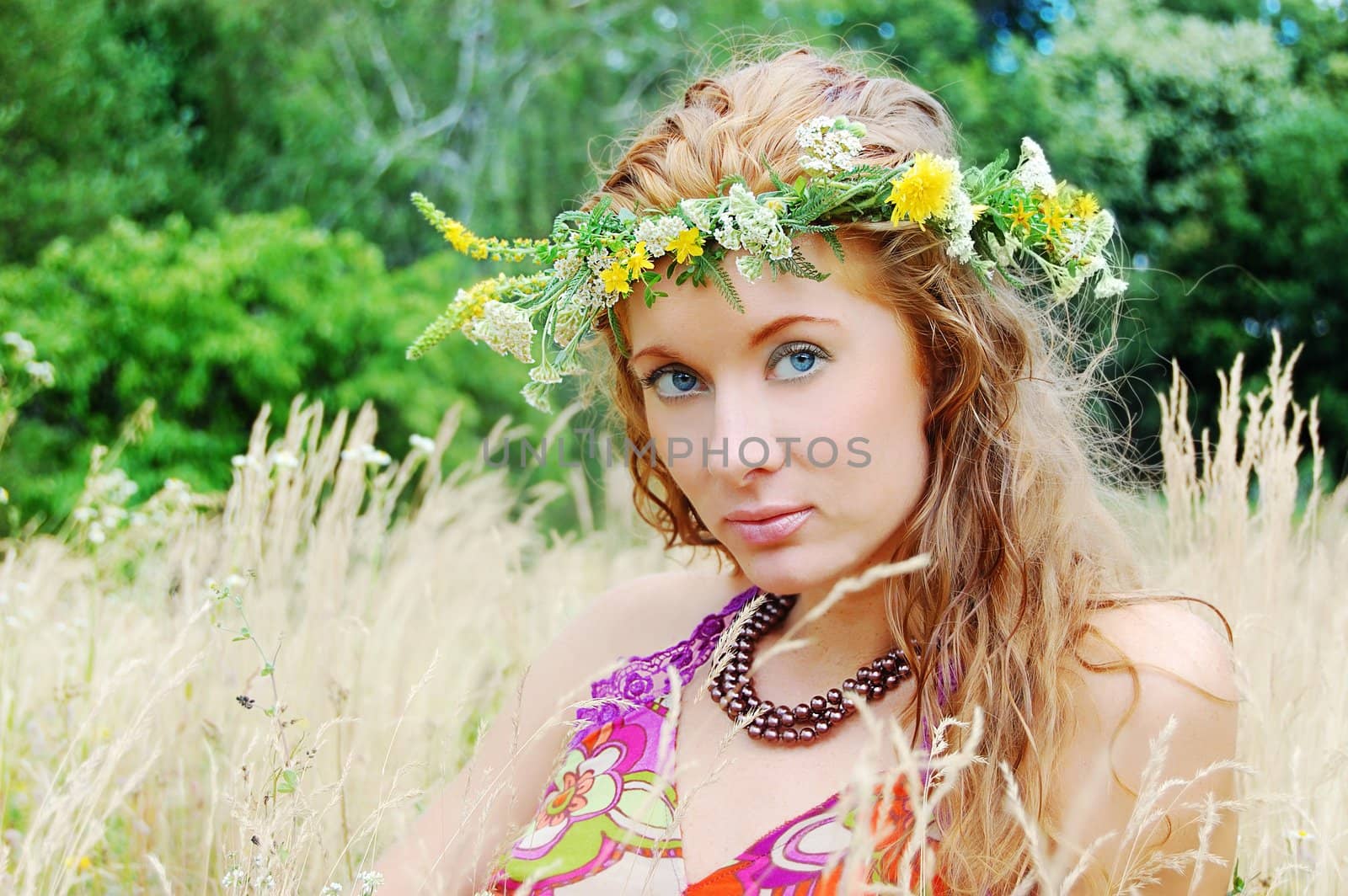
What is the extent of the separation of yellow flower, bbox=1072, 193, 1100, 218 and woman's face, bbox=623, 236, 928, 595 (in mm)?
470

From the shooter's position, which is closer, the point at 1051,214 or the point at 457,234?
the point at 1051,214

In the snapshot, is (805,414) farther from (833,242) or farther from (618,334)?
(618,334)

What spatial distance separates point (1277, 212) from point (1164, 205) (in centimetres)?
108

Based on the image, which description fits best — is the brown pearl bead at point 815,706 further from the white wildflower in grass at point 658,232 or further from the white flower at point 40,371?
the white flower at point 40,371

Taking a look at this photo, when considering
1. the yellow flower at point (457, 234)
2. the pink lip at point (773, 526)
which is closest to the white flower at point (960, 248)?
the pink lip at point (773, 526)

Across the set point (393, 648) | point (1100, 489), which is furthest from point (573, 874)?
point (393, 648)

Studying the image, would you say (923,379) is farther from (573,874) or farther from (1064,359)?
(573,874)

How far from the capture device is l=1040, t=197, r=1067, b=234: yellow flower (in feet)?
6.32

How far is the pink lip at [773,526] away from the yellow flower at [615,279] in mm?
417

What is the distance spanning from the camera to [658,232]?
5.75 feet

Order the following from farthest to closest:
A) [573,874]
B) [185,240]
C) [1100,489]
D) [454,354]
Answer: [454,354] < [185,240] < [1100,489] < [573,874]

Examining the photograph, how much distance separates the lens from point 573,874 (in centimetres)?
169

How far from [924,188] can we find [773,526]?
545 mm

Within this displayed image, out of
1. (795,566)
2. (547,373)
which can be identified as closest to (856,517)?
(795,566)
